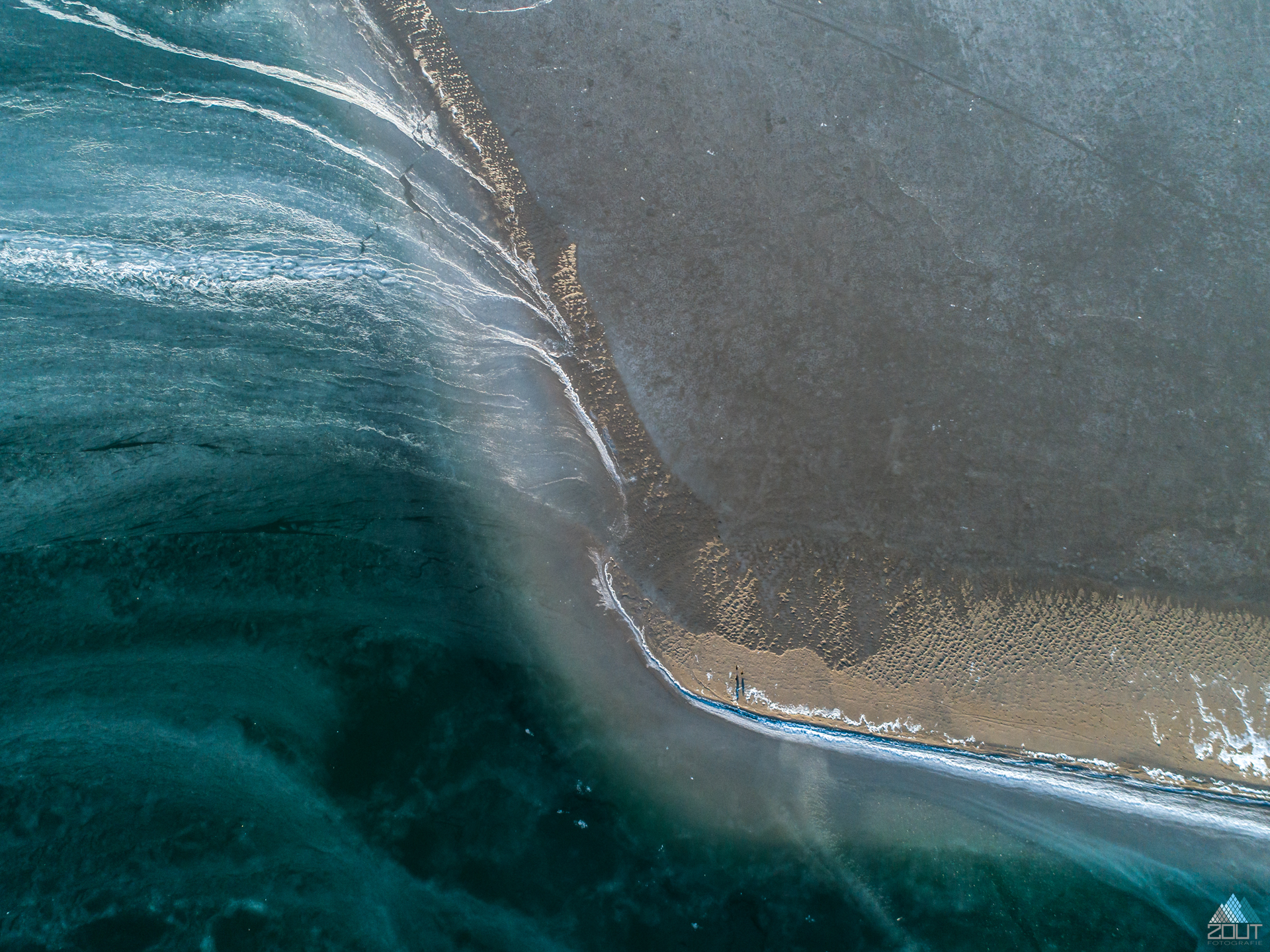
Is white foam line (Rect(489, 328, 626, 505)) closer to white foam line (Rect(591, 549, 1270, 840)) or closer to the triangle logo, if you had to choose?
white foam line (Rect(591, 549, 1270, 840))

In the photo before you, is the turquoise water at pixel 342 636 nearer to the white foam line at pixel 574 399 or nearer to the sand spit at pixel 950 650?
the white foam line at pixel 574 399

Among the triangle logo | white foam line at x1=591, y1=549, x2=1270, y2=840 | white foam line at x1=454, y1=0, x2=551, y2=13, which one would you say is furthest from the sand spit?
white foam line at x1=454, y1=0, x2=551, y2=13

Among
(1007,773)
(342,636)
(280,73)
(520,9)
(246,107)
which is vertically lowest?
(342,636)

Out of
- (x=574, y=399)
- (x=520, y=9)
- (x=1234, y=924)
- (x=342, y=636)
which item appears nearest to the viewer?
(x=1234, y=924)

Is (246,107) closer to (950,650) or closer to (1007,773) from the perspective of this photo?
(950,650)

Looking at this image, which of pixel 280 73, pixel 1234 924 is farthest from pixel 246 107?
pixel 1234 924

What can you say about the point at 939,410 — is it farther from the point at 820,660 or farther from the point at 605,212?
the point at 605,212
